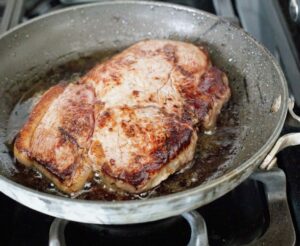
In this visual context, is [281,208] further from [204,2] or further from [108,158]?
[204,2]

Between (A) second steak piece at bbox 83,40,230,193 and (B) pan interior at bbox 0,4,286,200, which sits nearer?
(A) second steak piece at bbox 83,40,230,193

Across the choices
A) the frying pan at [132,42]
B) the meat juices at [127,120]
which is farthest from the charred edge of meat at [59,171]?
the frying pan at [132,42]

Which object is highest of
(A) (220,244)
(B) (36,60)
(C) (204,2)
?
(B) (36,60)

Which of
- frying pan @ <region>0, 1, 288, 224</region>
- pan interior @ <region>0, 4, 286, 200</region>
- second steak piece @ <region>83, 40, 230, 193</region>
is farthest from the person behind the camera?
pan interior @ <region>0, 4, 286, 200</region>

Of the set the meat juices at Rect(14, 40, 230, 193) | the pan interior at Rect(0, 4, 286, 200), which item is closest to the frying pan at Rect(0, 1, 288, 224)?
the pan interior at Rect(0, 4, 286, 200)

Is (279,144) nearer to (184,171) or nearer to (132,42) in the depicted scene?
(184,171)

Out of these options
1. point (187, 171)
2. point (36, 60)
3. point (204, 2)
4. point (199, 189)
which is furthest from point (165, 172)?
point (204, 2)

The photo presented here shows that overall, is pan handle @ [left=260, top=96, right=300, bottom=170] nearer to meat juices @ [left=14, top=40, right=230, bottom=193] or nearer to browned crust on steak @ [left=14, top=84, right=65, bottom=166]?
meat juices @ [left=14, top=40, right=230, bottom=193]

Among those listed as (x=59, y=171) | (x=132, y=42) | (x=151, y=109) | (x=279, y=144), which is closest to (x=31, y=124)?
(x=59, y=171)
